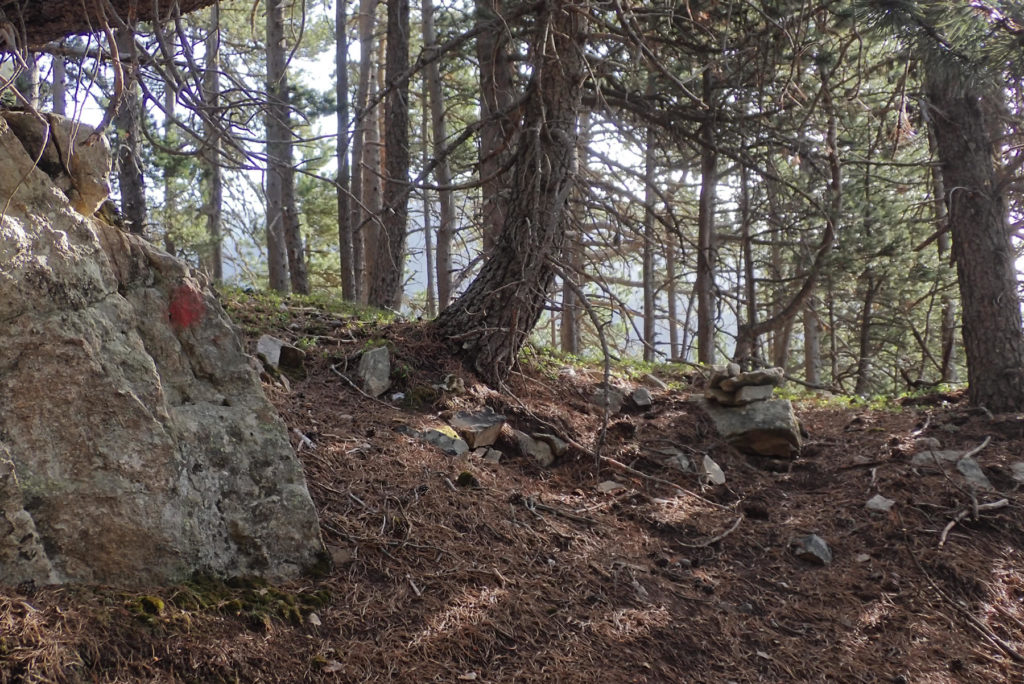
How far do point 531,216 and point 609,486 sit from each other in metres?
1.97

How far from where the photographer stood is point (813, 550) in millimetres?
3859

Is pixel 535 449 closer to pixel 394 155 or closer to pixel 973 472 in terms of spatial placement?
pixel 973 472

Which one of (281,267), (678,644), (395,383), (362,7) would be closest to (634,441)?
(395,383)

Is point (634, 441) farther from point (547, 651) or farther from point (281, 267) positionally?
point (281, 267)

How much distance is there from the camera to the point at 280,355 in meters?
4.89

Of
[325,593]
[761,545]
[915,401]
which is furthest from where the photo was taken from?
[915,401]

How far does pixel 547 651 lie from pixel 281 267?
33.2 ft

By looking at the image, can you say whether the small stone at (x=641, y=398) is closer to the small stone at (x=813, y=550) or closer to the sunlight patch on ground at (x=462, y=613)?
the small stone at (x=813, y=550)

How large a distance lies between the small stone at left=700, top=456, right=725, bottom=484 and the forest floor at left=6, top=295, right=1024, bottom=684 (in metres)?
0.07

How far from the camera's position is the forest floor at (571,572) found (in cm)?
230

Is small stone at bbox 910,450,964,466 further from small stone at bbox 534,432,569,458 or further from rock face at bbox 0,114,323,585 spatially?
rock face at bbox 0,114,323,585

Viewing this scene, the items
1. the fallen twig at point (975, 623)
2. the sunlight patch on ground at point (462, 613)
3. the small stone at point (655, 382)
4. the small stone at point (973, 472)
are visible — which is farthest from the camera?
the small stone at point (655, 382)

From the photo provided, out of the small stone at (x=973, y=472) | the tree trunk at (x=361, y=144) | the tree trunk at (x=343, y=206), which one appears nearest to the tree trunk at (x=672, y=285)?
the small stone at (x=973, y=472)

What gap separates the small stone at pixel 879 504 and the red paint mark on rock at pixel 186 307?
397cm
